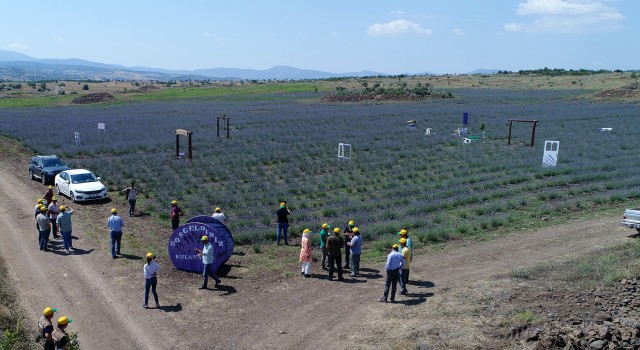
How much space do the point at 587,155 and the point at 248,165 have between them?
71.6ft

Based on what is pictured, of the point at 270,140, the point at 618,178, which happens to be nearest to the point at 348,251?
the point at 618,178

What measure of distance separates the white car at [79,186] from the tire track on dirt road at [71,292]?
4.22m

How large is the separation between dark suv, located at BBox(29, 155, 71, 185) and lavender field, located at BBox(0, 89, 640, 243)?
7.51ft

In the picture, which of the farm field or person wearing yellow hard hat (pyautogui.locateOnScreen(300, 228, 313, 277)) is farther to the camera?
person wearing yellow hard hat (pyautogui.locateOnScreen(300, 228, 313, 277))

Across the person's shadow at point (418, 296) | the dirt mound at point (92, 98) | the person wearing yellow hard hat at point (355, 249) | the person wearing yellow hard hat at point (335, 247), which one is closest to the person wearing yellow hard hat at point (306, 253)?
the person wearing yellow hard hat at point (335, 247)

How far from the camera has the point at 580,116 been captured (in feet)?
202

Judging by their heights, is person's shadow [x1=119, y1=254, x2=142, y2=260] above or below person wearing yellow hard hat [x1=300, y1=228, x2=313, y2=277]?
below

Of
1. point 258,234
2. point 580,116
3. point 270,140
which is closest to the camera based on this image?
point 258,234

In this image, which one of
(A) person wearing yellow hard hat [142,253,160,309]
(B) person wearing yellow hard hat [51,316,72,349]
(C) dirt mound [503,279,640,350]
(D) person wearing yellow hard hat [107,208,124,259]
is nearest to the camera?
(B) person wearing yellow hard hat [51,316,72,349]

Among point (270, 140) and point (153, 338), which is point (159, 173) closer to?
point (270, 140)

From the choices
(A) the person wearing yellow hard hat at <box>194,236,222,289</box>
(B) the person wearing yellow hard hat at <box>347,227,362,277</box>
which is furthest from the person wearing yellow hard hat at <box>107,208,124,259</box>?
(B) the person wearing yellow hard hat at <box>347,227,362,277</box>

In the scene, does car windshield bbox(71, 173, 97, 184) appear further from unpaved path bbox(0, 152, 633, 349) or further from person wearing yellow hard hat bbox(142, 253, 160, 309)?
person wearing yellow hard hat bbox(142, 253, 160, 309)

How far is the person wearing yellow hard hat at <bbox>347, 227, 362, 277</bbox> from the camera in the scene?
15.4 metres

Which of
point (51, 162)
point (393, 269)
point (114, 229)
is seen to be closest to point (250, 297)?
point (393, 269)
